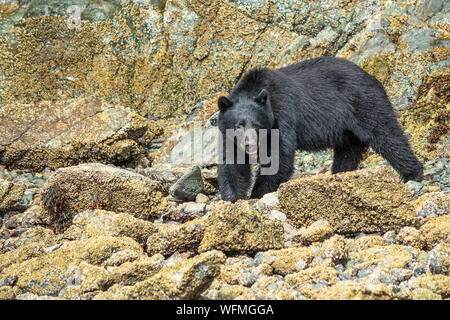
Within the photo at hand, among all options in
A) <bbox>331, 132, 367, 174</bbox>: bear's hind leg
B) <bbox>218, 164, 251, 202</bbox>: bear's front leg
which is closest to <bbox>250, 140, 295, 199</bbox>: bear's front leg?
<bbox>218, 164, 251, 202</bbox>: bear's front leg

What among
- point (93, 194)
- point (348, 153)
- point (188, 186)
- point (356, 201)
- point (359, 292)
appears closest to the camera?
point (359, 292)

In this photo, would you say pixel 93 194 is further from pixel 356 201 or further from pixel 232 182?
pixel 356 201

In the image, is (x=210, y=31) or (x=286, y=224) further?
(x=210, y=31)

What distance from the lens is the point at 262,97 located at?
6.24 meters

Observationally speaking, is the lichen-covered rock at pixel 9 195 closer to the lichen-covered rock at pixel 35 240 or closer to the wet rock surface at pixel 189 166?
the wet rock surface at pixel 189 166

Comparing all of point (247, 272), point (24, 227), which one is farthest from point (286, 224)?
point (24, 227)

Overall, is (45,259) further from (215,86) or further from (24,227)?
(215,86)

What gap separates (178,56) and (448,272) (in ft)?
22.2

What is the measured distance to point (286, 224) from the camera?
4.78 m

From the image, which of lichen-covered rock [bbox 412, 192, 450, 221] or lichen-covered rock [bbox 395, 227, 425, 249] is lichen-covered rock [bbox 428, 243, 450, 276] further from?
lichen-covered rock [bbox 412, 192, 450, 221]

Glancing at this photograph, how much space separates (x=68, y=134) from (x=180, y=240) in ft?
14.7

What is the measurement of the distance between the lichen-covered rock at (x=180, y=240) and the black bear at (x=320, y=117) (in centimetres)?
228

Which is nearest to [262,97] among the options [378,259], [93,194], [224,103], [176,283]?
[224,103]

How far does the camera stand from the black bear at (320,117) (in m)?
6.49
